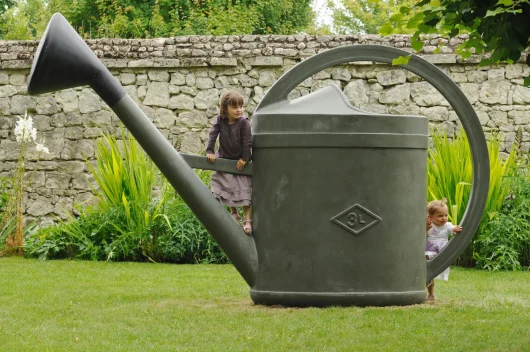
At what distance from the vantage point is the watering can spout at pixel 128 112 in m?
4.33

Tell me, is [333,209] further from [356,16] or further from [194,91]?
[356,16]

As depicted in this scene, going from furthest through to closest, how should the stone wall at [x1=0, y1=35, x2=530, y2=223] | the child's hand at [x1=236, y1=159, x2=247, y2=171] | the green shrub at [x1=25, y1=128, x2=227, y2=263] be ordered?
the stone wall at [x1=0, y1=35, x2=530, y2=223], the green shrub at [x1=25, y1=128, x2=227, y2=263], the child's hand at [x1=236, y1=159, x2=247, y2=171]

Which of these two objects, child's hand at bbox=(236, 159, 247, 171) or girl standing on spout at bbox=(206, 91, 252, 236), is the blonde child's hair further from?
child's hand at bbox=(236, 159, 247, 171)

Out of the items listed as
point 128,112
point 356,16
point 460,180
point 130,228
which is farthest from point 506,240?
point 356,16

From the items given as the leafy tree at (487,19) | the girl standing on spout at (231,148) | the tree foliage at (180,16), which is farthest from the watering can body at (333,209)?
the tree foliage at (180,16)

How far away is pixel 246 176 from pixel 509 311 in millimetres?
1559

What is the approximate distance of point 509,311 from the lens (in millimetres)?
4898

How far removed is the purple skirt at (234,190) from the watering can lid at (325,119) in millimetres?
468

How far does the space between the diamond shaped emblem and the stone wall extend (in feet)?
15.0

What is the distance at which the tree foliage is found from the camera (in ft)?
47.1

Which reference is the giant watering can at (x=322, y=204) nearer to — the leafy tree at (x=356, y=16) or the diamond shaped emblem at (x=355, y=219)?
the diamond shaped emblem at (x=355, y=219)

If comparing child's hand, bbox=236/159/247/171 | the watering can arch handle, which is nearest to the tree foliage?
the watering can arch handle

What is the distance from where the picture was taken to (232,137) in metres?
5.12

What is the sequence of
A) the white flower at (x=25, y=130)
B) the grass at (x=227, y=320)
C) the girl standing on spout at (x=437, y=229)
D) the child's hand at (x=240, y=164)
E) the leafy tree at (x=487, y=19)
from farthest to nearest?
the white flower at (x=25, y=130), the girl standing on spout at (x=437, y=229), the child's hand at (x=240, y=164), the grass at (x=227, y=320), the leafy tree at (x=487, y=19)
